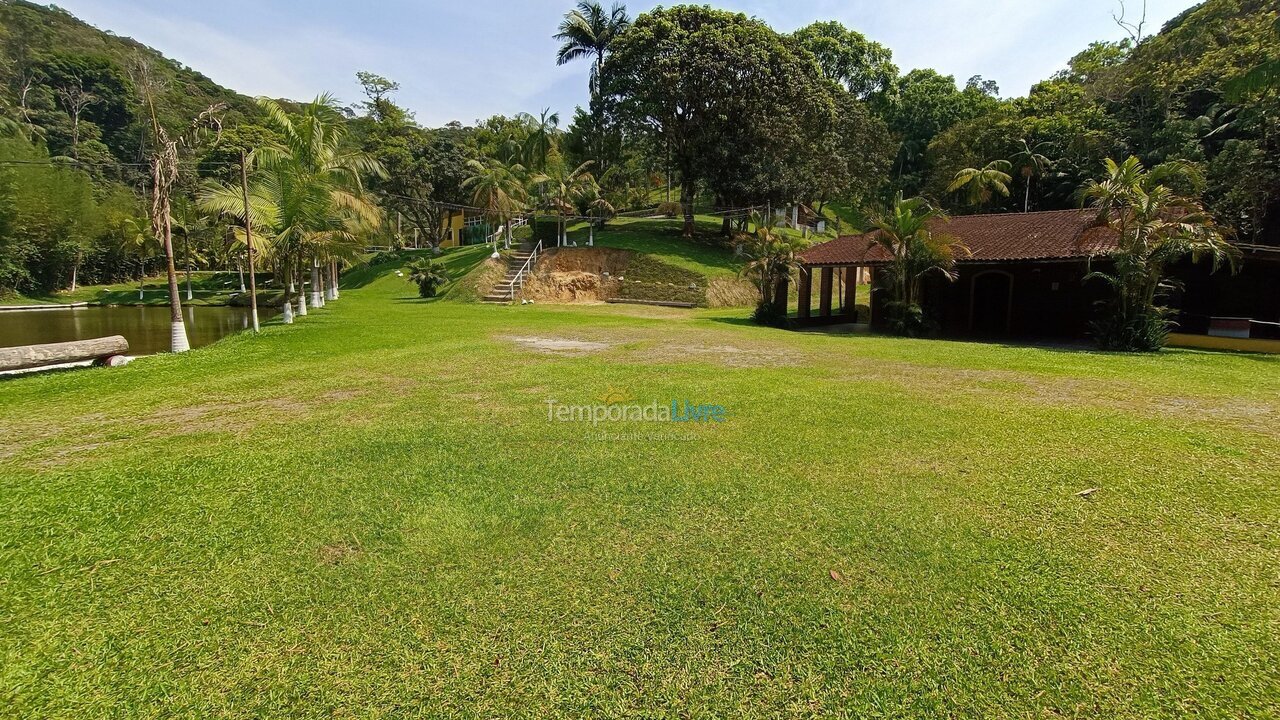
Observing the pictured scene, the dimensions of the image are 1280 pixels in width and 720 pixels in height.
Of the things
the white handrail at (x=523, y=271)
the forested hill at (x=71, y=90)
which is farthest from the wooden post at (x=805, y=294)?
the forested hill at (x=71, y=90)

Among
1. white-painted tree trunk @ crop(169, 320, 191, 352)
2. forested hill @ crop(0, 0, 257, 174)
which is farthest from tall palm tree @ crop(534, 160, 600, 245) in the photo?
forested hill @ crop(0, 0, 257, 174)

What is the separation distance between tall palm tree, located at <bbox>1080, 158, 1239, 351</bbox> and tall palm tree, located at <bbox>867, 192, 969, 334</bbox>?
3.34 metres

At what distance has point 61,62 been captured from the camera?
60375mm

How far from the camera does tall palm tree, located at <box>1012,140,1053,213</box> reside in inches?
1281

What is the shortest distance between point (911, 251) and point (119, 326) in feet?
80.3

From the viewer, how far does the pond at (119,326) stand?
47.2 feet

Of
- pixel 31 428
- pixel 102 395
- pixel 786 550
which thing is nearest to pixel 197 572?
pixel 786 550

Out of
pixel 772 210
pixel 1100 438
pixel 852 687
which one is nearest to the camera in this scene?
pixel 852 687

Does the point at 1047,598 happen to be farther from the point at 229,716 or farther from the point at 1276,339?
the point at 1276,339

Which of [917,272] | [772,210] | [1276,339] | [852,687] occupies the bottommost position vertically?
[852,687]

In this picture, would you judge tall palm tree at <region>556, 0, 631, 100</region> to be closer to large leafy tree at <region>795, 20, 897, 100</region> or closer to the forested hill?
large leafy tree at <region>795, 20, 897, 100</region>

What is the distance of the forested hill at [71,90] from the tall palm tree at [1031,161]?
192 ft

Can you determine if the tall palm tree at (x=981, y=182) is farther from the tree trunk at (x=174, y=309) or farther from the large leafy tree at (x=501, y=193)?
the tree trunk at (x=174, y=309)

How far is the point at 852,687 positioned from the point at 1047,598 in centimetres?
135
